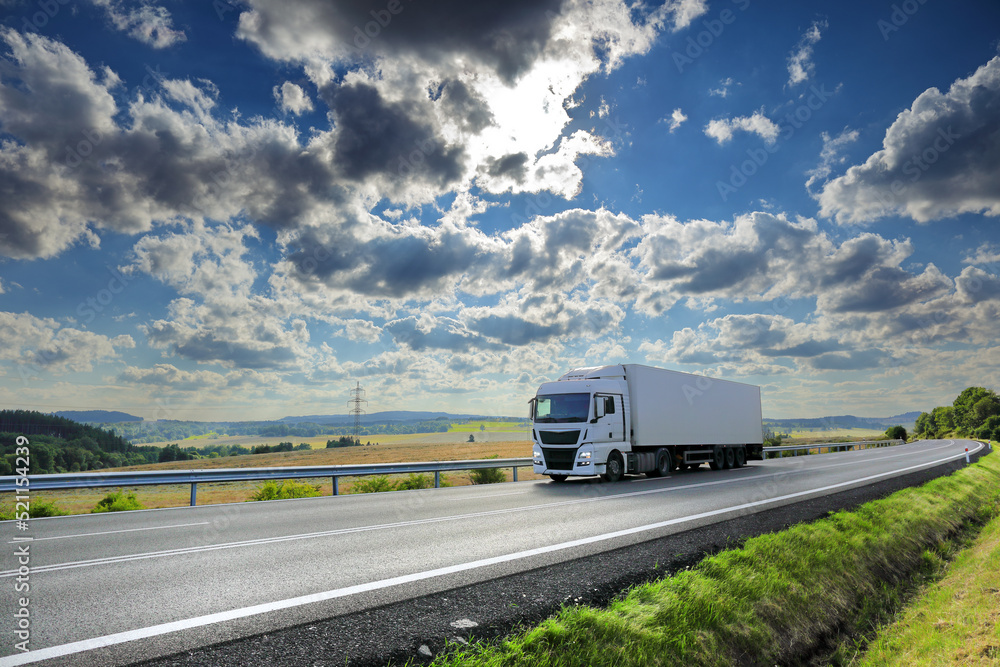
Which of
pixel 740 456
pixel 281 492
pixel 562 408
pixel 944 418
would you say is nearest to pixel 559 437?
pixel 562 408

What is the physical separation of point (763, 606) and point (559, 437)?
10016mm

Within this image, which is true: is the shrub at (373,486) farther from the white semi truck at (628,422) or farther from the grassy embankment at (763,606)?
the grassy embankment at (763,606)

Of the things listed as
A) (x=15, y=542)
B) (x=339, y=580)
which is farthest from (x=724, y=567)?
(x=15, y=542)

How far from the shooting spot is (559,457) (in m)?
15.7

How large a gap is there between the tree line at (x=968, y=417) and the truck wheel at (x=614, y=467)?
4437 inches

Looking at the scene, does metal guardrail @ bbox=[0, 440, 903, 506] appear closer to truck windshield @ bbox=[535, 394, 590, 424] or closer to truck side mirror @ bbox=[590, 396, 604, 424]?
truck windshield @ bbox=[535, 394, 590, 424]

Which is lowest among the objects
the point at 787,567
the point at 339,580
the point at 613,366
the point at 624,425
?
the point at 787,567

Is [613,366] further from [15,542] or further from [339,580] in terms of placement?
[15,542]

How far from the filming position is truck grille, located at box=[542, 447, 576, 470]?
51.0ft

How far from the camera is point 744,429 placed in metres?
25.0

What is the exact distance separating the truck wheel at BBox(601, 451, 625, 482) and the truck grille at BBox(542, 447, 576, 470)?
1.45m

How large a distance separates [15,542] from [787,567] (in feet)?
34.0

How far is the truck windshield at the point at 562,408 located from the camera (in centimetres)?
1584

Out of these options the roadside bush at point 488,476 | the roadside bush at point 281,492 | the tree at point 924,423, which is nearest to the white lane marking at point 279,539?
the roadside bush at point 281,492
